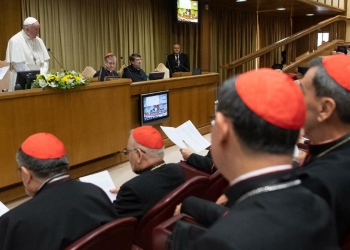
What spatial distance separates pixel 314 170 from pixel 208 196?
1.31m

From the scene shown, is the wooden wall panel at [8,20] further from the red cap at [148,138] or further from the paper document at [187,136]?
the red cap at [148,138]

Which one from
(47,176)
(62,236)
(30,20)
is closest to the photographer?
(62,236)

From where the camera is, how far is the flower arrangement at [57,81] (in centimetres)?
404

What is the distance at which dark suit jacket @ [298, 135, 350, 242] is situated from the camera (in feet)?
3.72

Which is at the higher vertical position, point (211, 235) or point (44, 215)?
point (211, 235)

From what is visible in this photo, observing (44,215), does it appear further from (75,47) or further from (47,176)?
(75,47)

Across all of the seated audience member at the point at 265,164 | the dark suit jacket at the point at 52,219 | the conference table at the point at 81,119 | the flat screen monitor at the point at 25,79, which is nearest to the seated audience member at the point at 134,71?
the conference table at the point at 81,119

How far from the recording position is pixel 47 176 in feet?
5.76

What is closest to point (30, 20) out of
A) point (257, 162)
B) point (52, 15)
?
point (52, 15)

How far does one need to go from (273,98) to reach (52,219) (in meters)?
1.07

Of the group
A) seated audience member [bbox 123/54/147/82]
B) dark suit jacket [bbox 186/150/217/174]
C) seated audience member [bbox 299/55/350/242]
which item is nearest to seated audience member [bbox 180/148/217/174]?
dark suit jacket [bbox 186/150/217/174]

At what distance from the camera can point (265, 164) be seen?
2.65 feet

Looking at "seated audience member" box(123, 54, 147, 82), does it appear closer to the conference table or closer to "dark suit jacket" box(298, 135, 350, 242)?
the conference table

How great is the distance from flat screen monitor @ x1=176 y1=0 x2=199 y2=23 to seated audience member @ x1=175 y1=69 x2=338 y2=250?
27.8ft
